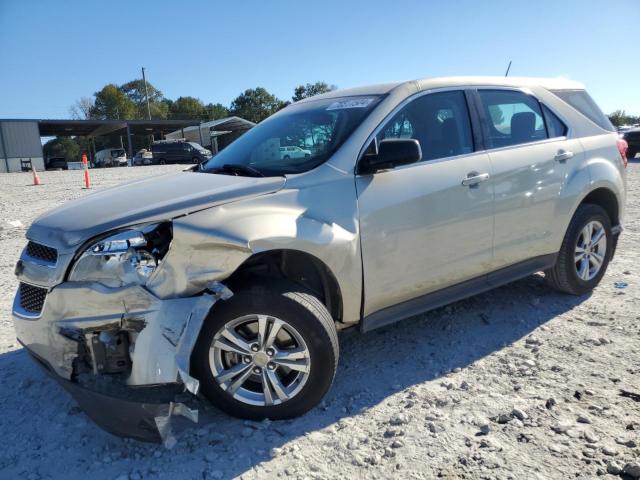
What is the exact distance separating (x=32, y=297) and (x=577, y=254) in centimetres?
415

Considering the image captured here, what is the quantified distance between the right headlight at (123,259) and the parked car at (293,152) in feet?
3.57

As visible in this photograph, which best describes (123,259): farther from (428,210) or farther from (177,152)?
(177,152)

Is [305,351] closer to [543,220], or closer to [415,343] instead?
[415,343]

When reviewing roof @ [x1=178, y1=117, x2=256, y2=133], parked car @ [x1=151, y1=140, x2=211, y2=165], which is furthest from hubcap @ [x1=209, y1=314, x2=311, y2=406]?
roof @ [x1=178, y1=117, x2=256, y2=133]

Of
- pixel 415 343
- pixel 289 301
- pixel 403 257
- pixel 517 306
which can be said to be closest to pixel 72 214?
pixel 289 301

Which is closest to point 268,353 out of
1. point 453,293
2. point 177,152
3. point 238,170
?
point 238,170

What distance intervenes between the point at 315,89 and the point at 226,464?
7991cm

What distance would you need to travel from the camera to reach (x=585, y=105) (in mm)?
4375

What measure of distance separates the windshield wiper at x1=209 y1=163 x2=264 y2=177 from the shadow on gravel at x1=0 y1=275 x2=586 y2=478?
1435 millimetres

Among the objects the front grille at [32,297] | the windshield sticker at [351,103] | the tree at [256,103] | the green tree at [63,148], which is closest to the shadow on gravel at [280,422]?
the front grille at [32,297]

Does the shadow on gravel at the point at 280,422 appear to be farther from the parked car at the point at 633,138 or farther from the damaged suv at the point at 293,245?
the parked car at the point at 633,138

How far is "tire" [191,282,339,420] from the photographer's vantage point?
253 cm

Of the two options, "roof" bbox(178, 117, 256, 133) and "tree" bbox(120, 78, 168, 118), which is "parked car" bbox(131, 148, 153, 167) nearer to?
"roof" bbox(178, 117, 256, 133)

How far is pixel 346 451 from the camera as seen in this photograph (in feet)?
8.03
